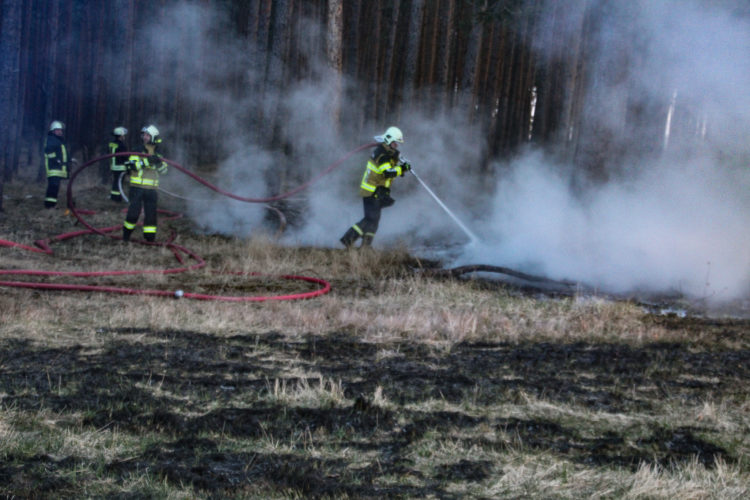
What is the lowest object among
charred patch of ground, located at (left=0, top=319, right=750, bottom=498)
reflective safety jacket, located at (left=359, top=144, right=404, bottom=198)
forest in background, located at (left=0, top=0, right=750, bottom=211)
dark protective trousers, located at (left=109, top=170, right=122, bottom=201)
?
charred patch of ground, located at (left=0, top=319, right=750, bottom=498)

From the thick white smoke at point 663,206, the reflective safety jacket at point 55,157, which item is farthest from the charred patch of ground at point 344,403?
the reflective safety jacket at point 55,157

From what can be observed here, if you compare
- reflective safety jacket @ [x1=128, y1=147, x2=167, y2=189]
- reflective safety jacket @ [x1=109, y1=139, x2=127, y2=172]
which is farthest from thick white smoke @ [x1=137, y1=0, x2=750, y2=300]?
reflective safety jacket @ [x1=128, y1=147, x2=167, y2=189]

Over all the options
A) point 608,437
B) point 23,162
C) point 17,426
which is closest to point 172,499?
point 17,426

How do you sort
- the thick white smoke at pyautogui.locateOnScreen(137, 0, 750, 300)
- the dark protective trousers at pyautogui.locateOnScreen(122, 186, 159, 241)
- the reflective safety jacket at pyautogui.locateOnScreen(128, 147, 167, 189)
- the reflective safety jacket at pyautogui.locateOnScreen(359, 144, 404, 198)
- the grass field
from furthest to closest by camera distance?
the dark protective trousers at pyautogui.locateOnScreen(122, 186, 159, 241) < the reflective safety jacket at pyautogui.locateOnScreen(128, 147, 167, 189) < the reflective safety jacket at pyautogui.locateOnScreen(359, 144, 404, 198) < the thick white smoke at pyautogui.locateOnScreen(137, 0, 750, 300) < the grass field

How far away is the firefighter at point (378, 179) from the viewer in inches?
407

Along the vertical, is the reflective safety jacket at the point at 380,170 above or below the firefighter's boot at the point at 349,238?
above

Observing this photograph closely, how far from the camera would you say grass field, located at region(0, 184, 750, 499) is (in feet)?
10.9

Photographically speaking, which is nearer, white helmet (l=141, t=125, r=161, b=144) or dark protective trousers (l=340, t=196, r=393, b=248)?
dark protective trousers (l=340, t=196, r=393, b=248)

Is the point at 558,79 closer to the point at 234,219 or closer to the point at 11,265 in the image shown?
the point at 234,219

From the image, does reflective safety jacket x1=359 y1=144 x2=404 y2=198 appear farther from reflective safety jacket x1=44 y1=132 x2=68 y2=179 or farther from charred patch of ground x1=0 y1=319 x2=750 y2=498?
reflective safety jacket x1=44 y1=132 x2=68 y2=179

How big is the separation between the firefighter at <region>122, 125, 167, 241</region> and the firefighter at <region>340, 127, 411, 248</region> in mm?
3063

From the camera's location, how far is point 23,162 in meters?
23.3

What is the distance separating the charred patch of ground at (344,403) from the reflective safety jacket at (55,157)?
9.68m

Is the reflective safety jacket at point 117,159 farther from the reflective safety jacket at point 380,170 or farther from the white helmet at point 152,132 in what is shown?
Result: the reflective safety jacket at point 380,170
